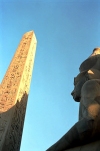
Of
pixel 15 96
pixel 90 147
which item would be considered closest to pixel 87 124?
pixel 90 147

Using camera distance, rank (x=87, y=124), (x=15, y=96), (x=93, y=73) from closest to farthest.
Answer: (x=87, y=124) → (x=93, y=73) → (x=15, y=96)

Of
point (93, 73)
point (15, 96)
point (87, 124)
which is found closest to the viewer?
point (87, 124)

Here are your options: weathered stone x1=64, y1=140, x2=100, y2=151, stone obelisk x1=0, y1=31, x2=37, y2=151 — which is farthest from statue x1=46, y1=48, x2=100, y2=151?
stone obelisk x1=0, y1=31, x2=37, y2=151

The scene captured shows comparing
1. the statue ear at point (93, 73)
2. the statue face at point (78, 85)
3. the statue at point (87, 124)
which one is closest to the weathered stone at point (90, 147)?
the statue at point (87, 124)

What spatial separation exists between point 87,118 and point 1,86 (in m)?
4.79

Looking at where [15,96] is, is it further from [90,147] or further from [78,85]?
[90,147]

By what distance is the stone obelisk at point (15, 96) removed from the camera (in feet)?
19.8

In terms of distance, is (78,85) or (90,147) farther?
(78,85)

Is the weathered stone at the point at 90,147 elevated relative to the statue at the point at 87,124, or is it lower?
lower

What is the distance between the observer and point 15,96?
691 cm

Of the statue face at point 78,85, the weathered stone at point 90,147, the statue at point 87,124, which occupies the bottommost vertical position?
the weathered stone at point 90,147

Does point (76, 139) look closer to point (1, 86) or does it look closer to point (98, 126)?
point (98, 126)

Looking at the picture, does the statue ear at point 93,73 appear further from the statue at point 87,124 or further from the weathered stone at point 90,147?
the weathered stone at point 90,147

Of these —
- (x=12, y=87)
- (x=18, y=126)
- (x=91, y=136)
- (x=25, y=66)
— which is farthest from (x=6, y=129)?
(x=91, y=136)
